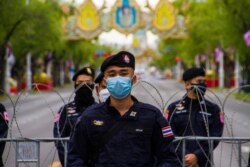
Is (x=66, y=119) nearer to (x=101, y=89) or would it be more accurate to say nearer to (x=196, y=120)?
(x=101, y=89)

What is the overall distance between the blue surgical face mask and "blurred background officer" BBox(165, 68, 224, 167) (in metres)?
1.99

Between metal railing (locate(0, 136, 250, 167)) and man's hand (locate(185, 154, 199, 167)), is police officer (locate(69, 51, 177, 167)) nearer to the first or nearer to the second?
metal railing (locate(0, 136, 250, 167))

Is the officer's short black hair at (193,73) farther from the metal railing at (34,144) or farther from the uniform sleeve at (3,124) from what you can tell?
the uniform sleeve at (3,124)

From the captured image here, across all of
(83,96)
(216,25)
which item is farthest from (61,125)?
(216,25)

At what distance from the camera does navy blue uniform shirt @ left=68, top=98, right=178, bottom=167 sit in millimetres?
4230

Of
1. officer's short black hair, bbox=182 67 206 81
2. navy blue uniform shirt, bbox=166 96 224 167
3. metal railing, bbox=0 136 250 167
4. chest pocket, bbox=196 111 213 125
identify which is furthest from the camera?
officer's short black hair, bbox=182 67 206 81

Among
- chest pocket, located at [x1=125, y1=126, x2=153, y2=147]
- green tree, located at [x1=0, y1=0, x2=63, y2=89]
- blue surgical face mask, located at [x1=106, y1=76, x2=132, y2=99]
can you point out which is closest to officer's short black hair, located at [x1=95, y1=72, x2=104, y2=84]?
blue surgical face mask, located at [x1=106, y1=76, x2=132, y2=99]

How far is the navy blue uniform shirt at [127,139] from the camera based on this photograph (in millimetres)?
4230

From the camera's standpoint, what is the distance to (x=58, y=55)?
7194cm

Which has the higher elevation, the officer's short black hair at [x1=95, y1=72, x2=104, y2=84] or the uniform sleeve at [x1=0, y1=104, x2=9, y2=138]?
the officer's short black hair at [x1=95, y1=72, x2=104, y2=84]

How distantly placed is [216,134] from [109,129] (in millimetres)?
2387

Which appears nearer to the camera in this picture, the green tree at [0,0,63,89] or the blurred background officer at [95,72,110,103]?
the blurred background officer at [95,72,110,103]

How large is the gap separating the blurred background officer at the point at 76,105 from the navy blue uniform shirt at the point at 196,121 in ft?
2.90

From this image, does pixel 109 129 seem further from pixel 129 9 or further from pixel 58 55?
pixel 58 55
